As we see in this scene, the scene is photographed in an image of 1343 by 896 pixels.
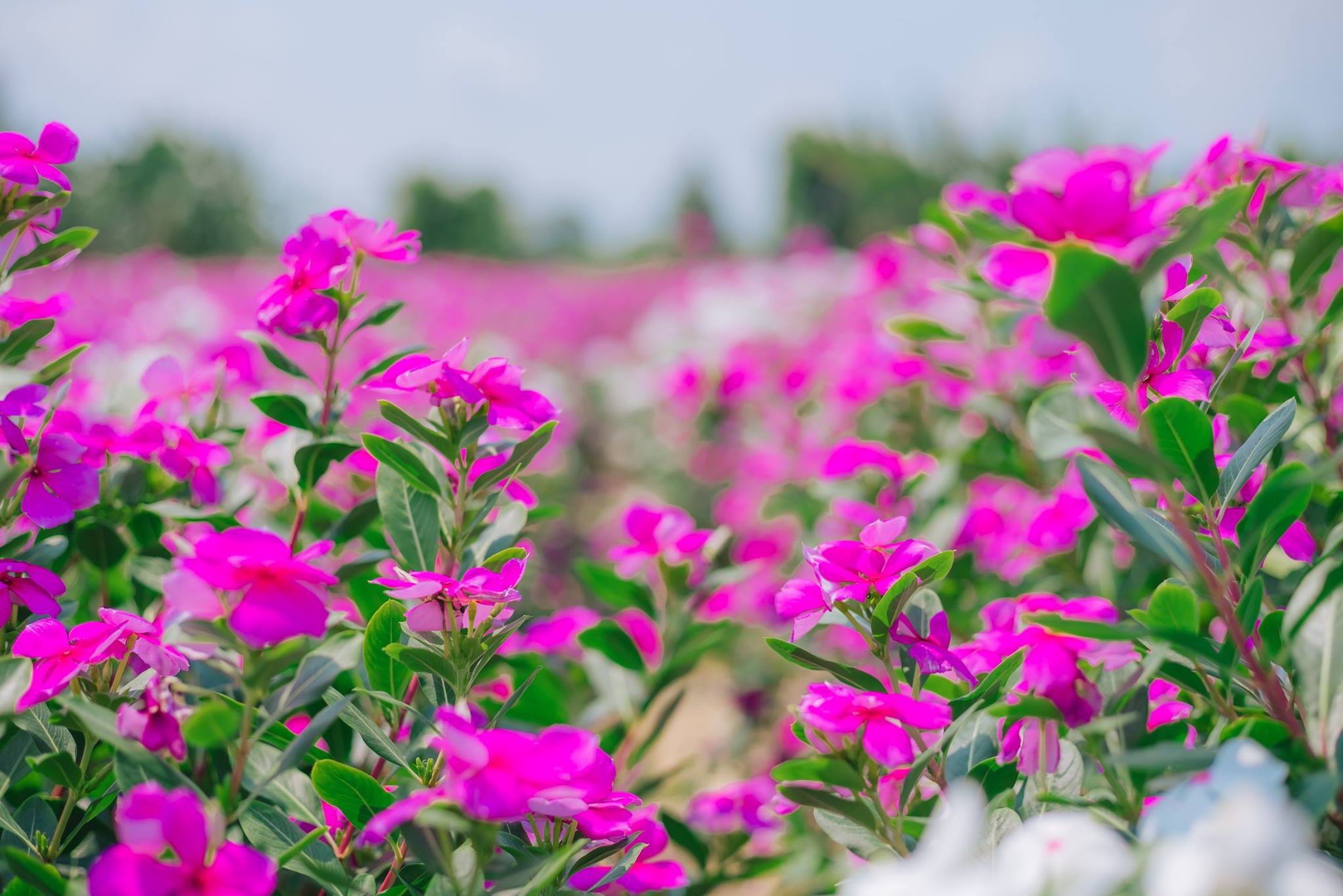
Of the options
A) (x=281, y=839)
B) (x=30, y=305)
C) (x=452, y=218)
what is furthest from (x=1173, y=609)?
(x=452, y=218)

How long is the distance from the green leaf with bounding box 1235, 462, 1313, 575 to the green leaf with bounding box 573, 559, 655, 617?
80cm

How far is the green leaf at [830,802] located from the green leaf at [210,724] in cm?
42

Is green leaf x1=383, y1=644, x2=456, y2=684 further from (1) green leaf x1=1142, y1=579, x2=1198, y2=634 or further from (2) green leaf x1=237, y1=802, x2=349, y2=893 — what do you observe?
(1) green leaf x1=1142, y1=579, x2=1198, y2=634

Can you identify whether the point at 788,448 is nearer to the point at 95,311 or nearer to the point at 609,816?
the point at 609,816

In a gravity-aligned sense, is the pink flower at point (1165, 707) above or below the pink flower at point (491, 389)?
below

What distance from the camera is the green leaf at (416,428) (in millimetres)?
812

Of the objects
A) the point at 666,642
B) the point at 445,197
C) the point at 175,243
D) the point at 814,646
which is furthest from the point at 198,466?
the point at 445,197

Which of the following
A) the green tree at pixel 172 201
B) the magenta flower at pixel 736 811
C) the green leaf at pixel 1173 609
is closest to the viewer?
the green leaf at pixel 1173 609

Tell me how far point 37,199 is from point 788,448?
6.84 feet

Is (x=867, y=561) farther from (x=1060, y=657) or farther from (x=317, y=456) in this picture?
(x=317, y=456)

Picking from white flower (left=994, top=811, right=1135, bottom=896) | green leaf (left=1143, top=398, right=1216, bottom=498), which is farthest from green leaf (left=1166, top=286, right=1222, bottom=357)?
white flower (left=994, top=811, right=1135, bottom=896)

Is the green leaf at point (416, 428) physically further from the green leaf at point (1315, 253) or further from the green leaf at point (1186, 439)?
the green leaf at point (1315, 253)

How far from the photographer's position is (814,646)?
88.5 inches

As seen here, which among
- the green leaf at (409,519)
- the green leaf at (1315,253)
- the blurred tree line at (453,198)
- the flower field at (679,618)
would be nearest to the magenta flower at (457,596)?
the flower field at (679,618)
